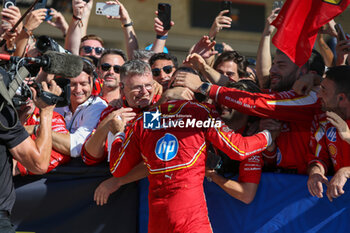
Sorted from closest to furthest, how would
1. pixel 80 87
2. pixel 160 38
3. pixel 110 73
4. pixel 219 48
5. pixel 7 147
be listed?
pixel 7 147 < pixel 80 87 < pixel 110 73 < pixel 160 38 < pixel 219 48

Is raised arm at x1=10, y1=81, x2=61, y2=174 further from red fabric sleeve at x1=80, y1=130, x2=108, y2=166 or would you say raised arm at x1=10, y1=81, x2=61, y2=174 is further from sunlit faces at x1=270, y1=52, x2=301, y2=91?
sunlit faces at x1=270, y1=52, x2=301, y2=91

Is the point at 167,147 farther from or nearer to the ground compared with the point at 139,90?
nearer to the ground

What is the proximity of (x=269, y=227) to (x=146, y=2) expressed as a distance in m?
8.44

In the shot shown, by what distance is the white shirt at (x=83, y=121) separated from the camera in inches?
168

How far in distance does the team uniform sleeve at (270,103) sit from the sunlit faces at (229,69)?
4.03 ft

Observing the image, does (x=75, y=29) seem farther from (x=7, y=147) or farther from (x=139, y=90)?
(x=7, y=147)

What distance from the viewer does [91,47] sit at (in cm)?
599

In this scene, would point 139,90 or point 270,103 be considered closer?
point 270,103

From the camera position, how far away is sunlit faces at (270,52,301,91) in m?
4.41

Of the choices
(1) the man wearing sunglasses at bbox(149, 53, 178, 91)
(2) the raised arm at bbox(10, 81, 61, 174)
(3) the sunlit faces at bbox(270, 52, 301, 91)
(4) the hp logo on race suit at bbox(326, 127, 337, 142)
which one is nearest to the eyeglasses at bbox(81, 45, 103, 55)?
(1) the man wearing sunglasses at bbox(149, 53, 178, 91)

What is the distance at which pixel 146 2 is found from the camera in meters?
11.5

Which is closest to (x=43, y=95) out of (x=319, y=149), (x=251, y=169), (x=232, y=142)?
(x=232, y=142)

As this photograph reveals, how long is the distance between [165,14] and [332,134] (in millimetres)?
2620

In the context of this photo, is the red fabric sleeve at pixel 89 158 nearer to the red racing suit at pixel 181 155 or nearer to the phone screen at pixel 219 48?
the red racing suit at pixel 181 155
